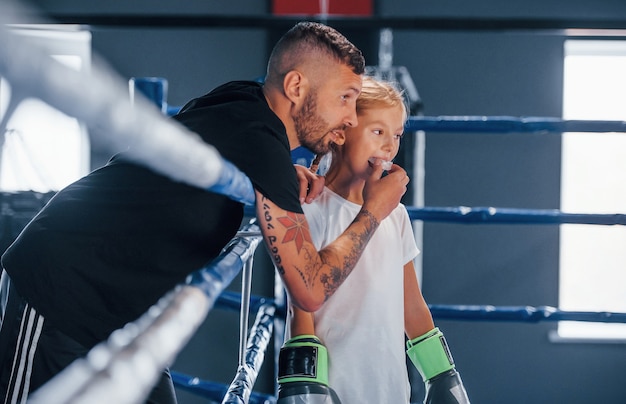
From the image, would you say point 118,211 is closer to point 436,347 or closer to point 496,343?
point 436,347

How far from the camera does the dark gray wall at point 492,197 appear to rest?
Result: 412 cm

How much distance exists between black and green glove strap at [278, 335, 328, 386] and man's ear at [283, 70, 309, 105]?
0.40 metres

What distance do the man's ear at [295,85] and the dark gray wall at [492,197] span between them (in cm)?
302

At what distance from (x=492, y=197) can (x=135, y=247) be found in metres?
3.51

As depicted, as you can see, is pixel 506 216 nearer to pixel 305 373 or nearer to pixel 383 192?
pixel 383 192

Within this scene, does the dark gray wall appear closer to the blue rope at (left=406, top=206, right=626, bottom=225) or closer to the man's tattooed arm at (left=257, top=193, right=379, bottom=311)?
the blue rope at (left=406, top=206, right=626, bottom=225)

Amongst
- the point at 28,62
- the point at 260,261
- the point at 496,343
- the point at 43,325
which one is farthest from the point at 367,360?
the point at 496,343

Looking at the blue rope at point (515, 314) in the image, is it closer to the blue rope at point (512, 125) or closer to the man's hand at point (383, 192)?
the blue rope at point (512, 125)

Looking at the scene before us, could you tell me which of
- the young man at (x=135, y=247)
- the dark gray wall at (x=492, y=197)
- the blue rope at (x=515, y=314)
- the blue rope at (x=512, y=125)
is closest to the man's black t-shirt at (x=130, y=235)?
the young man at (x=135, y=247)

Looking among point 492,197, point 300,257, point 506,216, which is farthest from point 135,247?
point 492,197

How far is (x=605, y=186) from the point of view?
419 centimetres

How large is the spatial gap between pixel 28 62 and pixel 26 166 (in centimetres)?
369

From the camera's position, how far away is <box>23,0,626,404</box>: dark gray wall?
4.12 m

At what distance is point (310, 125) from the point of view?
44.8 inches
